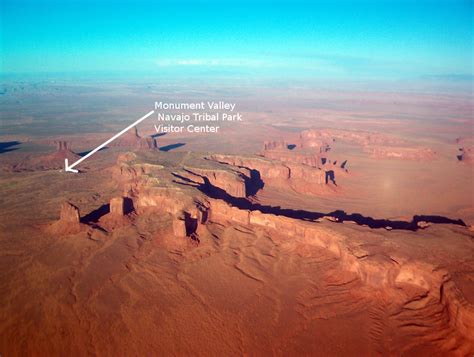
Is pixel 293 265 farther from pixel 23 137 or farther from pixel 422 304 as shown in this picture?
pixel 23 137

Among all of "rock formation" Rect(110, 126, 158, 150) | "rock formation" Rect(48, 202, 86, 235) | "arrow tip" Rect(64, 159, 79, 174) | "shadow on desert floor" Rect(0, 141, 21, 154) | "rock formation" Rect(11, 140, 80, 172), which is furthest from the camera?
"rock formation" Rect(110, 126, 158, 150)

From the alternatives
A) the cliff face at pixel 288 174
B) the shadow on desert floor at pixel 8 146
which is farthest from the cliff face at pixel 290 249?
the shadow on desert floor at pixel 8 146

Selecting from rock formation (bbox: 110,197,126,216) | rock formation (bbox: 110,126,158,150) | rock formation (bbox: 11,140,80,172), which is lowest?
rock formation (bbox: 11,140,80,172)

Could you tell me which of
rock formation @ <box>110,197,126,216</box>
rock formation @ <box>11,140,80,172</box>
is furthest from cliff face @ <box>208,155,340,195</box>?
rock formation @ <box>11,140,80,172</box>

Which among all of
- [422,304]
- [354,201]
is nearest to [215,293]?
[422,304]

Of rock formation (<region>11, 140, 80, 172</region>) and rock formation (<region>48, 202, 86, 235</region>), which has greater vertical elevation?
rock formation (<region>48, 202, 86, 235</region>)

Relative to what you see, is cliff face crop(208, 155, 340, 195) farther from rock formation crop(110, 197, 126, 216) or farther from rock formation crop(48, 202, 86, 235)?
rock formation crop(48, 202, 86, 235)

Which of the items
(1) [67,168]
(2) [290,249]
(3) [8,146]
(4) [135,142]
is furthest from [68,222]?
(3) [8,146]

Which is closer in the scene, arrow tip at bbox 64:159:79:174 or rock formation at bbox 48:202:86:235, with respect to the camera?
rock formation at bbox 48:202:86:235

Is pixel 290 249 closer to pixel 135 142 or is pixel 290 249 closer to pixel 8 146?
pixel 135 142

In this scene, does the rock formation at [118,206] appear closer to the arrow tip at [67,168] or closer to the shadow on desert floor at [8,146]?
the arrow tip at [67,168]

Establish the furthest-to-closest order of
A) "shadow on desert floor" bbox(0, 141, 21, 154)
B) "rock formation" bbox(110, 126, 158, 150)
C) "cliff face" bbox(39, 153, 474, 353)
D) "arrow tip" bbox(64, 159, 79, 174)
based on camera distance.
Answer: "rock formation" bbox(110, 126, 158, 150)
"shadow on desert floor" bbox(0, 141, 21, 154)
"arrow tip" bbox(64, 159, 79, 174)
"cliff face" bbox(39, 153, 474, 353)
